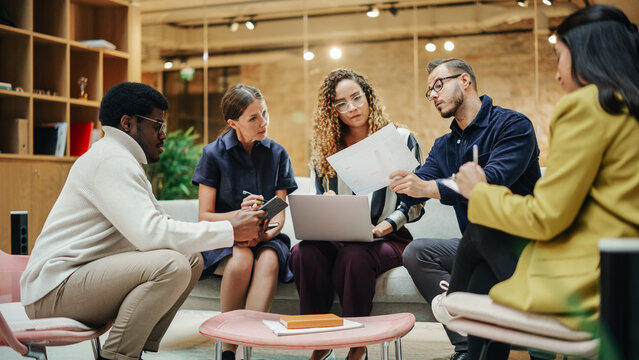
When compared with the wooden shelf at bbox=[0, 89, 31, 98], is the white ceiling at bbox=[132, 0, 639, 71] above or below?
above

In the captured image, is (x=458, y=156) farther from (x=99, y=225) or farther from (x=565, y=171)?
(x=99, y=225)

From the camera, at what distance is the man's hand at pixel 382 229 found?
2.55 meters

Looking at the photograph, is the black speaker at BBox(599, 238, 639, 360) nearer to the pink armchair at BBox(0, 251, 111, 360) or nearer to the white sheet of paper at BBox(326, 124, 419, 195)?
the white sheet of paper at BBox(326, 124, 419, 195)

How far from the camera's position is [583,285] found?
1.25 m

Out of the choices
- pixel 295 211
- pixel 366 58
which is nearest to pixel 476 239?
pixel 295 211

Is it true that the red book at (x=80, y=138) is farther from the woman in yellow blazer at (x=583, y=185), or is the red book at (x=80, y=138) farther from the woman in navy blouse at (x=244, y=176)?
the woman in yellow blazer at (x=583, y=185)

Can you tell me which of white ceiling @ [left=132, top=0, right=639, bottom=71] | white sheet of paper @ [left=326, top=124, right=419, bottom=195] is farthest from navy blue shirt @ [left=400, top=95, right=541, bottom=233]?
white ceiling @ [left=132, top=0, right=639, bottom=71]

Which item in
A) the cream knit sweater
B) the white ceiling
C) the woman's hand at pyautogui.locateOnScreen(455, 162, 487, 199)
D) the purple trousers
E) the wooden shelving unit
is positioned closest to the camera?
the woman's hand at pyautogui.locateOnScreen(455, 162, 487, 199)

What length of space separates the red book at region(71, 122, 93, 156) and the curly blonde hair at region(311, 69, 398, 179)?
284cm

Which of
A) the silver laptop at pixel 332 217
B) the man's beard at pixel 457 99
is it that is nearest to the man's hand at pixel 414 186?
the silver laptop at pixel 332 217

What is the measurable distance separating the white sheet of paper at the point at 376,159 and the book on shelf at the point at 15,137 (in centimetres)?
→ 303

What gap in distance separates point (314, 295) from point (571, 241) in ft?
4.35

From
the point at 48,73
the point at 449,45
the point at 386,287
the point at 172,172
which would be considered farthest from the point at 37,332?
the point at 449,45

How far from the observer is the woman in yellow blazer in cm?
125
